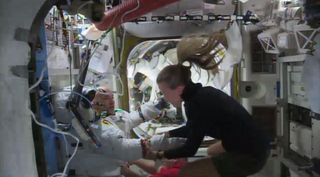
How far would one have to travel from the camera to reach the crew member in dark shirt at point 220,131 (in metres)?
2.46

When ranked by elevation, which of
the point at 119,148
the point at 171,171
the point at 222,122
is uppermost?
the point at 222,122

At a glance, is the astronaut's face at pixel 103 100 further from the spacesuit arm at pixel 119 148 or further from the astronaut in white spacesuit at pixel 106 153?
the spacesuit arm at pixel 119 148

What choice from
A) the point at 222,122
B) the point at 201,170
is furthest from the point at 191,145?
the point at 222,122

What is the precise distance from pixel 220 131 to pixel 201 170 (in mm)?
307

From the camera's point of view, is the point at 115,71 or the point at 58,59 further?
the point at 115,71

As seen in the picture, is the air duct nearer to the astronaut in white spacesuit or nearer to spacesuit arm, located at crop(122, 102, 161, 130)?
the astronaut in white spacesuit

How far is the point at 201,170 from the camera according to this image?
251 centimetres

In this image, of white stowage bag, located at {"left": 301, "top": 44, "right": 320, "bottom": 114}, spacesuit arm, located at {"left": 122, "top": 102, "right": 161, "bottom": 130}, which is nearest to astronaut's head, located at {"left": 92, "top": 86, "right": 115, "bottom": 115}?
spacesuit arm, located at {"left": 122, "top": 102, "right": 161, "bottom": 130}

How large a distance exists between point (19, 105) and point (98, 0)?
879 millimetres

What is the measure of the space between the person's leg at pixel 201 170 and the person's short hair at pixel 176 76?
58 cm

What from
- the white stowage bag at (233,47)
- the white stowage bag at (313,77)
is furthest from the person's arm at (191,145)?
the white stowage bag at (233,47)

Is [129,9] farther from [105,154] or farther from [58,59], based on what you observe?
[105,154]

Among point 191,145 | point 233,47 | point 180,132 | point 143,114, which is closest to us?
point 191,145

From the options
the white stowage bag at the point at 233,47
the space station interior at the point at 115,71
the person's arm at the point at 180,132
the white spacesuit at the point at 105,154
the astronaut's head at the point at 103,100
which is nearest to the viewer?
the space station interior at the point at 115,71
